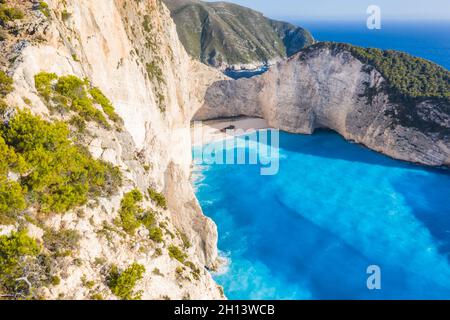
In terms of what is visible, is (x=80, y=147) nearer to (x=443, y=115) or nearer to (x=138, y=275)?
(x=138, y=275)

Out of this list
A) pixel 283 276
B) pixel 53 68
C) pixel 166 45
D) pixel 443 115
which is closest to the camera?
pixel 53 68

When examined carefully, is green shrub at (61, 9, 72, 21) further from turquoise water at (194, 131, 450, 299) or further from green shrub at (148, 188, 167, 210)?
turquoise water at (194, 131, 450, 299)

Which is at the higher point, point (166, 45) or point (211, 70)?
point (166, 45)

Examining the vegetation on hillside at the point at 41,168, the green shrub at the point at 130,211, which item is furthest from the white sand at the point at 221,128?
the vegetation on hillside at the point at 41,168

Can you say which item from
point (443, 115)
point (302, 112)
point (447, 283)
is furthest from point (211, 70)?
point (447, 283)

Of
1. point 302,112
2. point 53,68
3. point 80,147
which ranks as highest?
point 53,68

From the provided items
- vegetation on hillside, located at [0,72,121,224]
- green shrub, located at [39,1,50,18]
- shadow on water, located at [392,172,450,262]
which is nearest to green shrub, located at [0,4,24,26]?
green shrub, located at [39,1,50,18]

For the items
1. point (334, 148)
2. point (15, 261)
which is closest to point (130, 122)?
point (15, 261)
